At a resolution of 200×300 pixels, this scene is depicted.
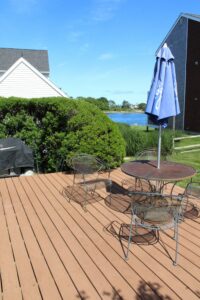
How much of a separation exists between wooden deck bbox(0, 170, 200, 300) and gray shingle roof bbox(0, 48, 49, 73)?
85.5ft

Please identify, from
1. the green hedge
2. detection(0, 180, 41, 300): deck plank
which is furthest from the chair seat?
the green hedge

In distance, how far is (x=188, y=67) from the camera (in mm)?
22484

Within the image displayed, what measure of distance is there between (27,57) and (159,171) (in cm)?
2831

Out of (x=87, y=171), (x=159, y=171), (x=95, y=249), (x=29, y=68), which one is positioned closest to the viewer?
(x=95, y=249)

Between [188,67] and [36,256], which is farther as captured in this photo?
[188,67]

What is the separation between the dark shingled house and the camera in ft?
70.2

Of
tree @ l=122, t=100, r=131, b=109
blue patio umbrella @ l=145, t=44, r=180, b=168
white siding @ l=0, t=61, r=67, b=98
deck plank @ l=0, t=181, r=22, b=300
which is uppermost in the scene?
white siding @ l=0, t=61, r=67, b=98

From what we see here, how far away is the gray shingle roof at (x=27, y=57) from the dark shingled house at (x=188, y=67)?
1351 centimetres

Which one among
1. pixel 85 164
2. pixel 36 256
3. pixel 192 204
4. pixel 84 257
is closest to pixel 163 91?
pixel 192 204

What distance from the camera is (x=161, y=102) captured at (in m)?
4.48

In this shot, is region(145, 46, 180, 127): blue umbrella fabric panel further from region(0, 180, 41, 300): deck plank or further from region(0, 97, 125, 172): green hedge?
region(0, 97, 125, 172): green hedge

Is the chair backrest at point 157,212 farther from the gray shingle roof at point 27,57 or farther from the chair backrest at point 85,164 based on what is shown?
the gray shingle roof at point 27,57

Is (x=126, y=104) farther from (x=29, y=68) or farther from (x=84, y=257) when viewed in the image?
(x=84, y=257)

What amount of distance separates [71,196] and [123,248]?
2361 millimetres
